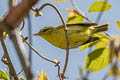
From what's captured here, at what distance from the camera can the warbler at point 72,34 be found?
3.18 metres

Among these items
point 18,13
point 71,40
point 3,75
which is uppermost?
point 18,13

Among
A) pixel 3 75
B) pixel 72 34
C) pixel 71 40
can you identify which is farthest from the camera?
pixel 72 34

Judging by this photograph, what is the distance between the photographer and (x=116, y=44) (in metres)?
0.82

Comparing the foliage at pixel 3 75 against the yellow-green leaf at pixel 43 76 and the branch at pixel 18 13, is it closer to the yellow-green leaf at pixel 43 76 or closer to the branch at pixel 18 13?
the yellow-green leaf at pixel 43 76

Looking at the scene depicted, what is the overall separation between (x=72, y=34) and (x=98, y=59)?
58.8 inches

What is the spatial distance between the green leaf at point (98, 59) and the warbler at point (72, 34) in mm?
1189

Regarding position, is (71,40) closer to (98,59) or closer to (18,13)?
(98,59)

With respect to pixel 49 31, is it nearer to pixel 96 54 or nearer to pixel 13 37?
pixel 96 54

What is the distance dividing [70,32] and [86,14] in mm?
1140

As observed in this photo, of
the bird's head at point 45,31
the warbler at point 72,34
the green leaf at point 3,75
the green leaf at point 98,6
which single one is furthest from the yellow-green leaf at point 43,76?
the bird's head at point 45,31

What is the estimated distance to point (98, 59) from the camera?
180 centimetres

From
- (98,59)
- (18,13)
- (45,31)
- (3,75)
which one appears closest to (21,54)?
(18,13)

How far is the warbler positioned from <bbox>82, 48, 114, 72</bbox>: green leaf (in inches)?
46.8

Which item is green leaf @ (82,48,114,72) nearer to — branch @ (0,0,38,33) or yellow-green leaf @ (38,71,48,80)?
yellow-green leaf @ (38,71,48,80)
